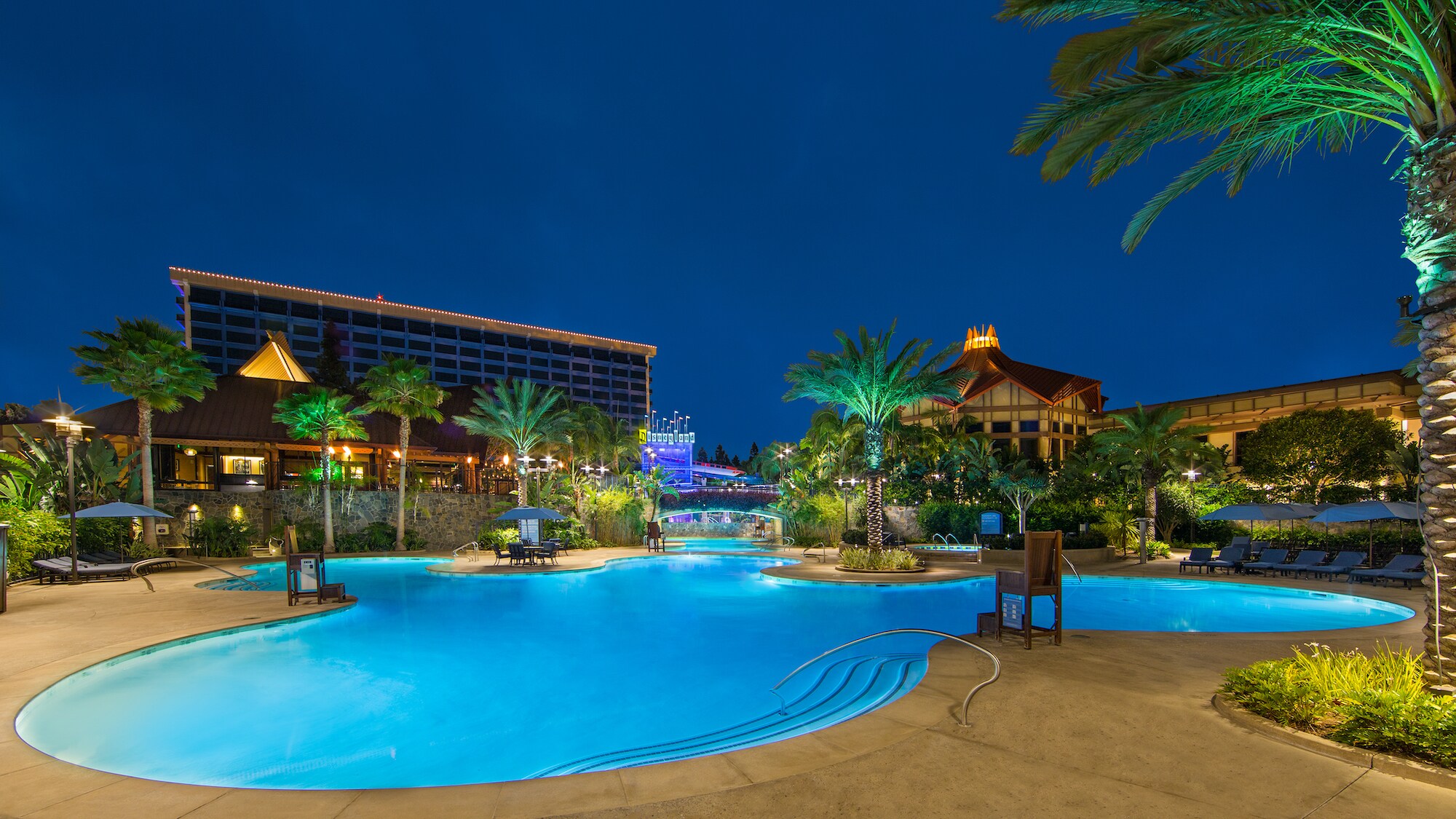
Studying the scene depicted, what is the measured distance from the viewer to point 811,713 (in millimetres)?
7660

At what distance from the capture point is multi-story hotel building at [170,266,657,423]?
82.9 meters

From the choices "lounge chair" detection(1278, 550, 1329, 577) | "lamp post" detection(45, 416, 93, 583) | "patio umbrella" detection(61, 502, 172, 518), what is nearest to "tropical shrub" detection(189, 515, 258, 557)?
"patio umbrella" detection(61, 502, 172, 518)

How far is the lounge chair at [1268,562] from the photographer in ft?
58.9

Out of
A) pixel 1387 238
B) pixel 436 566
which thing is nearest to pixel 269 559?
pixel 436 566

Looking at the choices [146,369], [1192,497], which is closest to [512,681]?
[146,369]

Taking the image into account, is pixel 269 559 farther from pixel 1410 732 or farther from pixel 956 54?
pixel 956 54

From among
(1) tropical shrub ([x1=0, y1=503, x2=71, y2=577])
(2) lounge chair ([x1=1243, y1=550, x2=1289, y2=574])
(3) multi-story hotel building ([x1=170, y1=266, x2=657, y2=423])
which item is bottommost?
(2) lounge chair ([x1=1243, y1=550, x2=1289, y2=574])

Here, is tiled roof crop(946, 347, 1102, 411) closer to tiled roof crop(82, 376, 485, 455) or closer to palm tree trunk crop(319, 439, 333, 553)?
tiled roof crop(82, 376, 485, 455)

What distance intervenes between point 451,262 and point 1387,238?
17247 cm

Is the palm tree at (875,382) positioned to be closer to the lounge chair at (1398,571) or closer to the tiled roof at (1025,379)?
the lounge chair at (1398,571)

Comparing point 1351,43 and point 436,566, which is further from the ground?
point 1351,43

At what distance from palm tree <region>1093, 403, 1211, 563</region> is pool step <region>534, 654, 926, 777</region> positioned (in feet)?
67.4

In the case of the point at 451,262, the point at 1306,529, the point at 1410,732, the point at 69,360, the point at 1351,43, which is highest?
the point at 451,262

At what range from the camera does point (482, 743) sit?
24.1 ft
